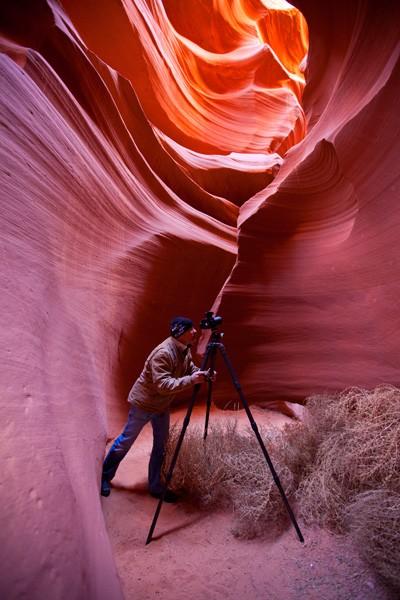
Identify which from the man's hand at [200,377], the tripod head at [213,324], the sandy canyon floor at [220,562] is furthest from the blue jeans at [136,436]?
the tripod head at [213,324]

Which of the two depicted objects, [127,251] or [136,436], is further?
[127,251]

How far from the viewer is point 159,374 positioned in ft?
9.74

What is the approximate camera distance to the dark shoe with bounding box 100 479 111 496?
127 inches

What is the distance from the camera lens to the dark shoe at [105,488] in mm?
3232

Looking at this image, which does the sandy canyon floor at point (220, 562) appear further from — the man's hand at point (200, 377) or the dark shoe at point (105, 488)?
the man's hand at point (200, 377)

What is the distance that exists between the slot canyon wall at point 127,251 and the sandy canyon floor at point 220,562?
51 centimetres

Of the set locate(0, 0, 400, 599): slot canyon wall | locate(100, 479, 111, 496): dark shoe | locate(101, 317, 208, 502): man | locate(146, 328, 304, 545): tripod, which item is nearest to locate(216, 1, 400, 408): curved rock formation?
locate(0, 0, 400, 599): slot canyon wall

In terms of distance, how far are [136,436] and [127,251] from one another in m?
2.32

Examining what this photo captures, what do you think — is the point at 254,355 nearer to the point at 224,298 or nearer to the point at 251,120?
the point at 224,298

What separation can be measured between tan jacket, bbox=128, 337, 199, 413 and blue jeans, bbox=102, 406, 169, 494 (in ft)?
0.32

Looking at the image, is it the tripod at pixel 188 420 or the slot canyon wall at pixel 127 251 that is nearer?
the slot canyon wall at pixel 127 251

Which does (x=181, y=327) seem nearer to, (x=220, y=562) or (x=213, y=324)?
(x=213, y=324)

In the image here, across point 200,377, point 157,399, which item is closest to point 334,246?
point 200,377

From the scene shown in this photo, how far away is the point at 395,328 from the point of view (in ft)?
12.7
